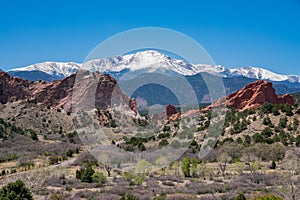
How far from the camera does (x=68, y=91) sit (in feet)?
297

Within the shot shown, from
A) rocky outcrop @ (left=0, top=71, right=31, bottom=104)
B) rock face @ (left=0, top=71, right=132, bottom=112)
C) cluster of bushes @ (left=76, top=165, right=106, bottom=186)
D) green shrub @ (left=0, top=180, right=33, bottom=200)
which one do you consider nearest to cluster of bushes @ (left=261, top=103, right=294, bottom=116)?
cluster of bushes @ (left=76, top=165, right=106, bottom=186)

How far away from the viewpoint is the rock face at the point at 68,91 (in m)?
84.9

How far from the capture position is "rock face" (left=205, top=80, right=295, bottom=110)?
73375mm

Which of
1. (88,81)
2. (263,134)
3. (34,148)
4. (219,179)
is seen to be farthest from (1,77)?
(219,179)

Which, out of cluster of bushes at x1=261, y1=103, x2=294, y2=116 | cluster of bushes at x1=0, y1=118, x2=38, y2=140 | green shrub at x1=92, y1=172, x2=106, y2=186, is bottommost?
green shrub at x1=92, y1=172, x2=106, y2=186

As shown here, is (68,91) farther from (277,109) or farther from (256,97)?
(277,109)

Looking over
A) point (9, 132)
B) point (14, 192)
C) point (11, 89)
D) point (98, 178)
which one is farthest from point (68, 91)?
point (14, 192)

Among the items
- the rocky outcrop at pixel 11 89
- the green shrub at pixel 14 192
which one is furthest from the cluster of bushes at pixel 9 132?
the green shrub at pixel 14 192

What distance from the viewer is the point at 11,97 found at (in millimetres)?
84312

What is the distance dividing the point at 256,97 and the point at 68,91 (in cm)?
4859

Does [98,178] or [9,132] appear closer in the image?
[98,178]

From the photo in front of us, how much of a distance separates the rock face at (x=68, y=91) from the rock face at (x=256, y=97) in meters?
27.4

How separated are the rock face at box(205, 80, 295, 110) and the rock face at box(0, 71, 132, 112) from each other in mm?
27404

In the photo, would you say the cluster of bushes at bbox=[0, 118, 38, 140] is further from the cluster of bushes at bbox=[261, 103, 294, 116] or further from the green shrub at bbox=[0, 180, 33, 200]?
the cluster of bushes at bbox=[261, 103, 294, 116]
